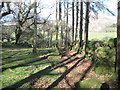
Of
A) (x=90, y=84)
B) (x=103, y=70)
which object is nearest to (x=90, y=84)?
(x=90, y=84)

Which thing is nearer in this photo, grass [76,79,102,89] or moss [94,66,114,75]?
grass [76,79,102,89]

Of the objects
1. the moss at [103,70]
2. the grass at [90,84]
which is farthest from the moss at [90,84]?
the moss at [103,70]

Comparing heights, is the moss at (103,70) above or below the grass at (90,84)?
above

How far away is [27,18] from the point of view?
21.6 m

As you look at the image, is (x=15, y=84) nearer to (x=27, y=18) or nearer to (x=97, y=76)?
(x=97, y=76)

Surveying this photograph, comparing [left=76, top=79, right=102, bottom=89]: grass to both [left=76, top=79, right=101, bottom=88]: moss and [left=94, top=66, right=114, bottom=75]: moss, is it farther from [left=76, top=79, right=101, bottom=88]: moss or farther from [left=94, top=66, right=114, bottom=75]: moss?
[left=94, top=66, right=114, bottom=75]: moss

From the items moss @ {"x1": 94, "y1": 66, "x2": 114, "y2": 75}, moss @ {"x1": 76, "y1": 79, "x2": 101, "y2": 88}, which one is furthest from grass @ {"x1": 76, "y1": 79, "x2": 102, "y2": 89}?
moss @ {"x1": 94, "y1": 66, "x2": 114, "y2": 75}

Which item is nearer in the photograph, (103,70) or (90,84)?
(90,84)

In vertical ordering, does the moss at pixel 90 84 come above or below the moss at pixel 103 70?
below

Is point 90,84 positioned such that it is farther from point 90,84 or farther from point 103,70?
point 103,70

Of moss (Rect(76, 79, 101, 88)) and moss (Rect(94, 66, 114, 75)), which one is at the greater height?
moss (Rect(94, 66, 114, 75))

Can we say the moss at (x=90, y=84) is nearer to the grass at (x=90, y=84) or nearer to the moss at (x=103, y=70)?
the grass at (x=90, y=84)

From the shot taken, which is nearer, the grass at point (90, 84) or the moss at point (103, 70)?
the grass at point (90, 84)

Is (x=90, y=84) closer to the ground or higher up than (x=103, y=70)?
closer to the ground
